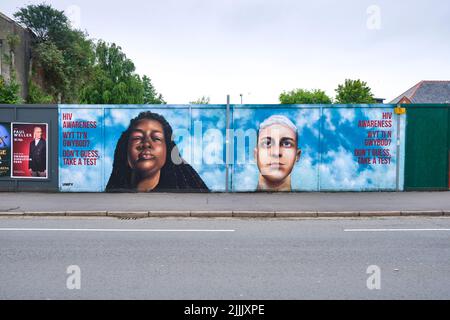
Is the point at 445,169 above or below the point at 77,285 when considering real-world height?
above

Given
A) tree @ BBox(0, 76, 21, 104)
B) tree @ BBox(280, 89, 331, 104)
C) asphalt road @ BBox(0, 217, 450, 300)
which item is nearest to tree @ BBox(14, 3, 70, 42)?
tree @ BBox(0, 76, 21, 104)

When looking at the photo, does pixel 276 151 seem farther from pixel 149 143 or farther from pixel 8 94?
pixel 8 94

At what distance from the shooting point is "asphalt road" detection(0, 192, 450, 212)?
10320 mm

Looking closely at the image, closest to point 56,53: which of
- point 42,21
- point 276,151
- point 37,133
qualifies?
point 42,21

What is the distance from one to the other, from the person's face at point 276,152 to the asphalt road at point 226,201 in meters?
0.80

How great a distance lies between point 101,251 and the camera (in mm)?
6492

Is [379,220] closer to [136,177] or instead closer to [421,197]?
[421,197]

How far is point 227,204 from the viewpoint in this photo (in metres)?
10.9

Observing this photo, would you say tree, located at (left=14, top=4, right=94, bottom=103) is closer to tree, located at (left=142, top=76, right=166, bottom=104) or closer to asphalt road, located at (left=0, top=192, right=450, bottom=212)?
asphalt road, located at (left=0, top=192, right=450, bottom=212)

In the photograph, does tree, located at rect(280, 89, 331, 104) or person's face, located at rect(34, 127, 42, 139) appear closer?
person's face, located at rect(34, 127, 42, 139)

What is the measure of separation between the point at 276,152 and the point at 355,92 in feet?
168

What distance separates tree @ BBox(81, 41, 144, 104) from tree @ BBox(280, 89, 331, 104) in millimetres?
39103
